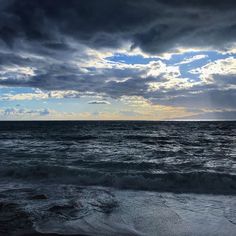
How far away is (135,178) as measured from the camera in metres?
14.9

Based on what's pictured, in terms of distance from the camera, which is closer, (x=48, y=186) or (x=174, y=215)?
(x=174, y=215)

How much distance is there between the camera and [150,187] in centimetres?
1359

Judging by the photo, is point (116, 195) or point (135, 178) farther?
point (135, 178)

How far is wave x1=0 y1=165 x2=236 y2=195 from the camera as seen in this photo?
13.6m

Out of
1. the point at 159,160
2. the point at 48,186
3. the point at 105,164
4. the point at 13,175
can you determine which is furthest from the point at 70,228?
the point at 159,160

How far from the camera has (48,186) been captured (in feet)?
44.3

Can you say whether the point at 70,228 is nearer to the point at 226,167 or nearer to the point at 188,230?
the point at 188,230

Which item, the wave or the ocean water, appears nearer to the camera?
the ocean water

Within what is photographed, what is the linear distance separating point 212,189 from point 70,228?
296 inches

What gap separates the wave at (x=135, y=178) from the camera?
44.7 ft

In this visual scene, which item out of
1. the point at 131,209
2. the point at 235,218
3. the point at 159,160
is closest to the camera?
the point at 235,218

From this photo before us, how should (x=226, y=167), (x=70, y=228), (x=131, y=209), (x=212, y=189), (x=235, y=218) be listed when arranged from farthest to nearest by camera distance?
1. (x=226, y=167)
2. (x=212, y=189)
3. (x=131, y=209)
4. (x=235, y=218)
5. (x=70, y=228)

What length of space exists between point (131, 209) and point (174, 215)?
4.36ft

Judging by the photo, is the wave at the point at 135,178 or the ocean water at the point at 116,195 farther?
the wave at the point at 135,178
